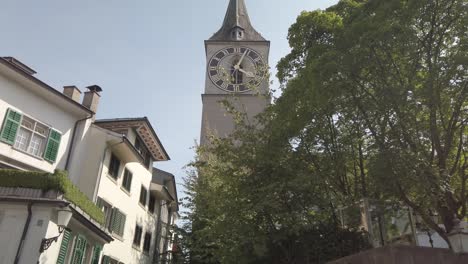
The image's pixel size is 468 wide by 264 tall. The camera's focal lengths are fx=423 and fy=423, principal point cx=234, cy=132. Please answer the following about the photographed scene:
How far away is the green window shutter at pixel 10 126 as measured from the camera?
52.0 feet

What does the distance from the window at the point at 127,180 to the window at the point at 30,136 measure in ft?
17.2

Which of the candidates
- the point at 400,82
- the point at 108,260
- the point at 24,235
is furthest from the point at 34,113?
the point at 400,82

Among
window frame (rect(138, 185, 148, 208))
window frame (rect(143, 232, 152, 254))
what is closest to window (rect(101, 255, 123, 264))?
window frame (rect(138, 185, 148, 208))

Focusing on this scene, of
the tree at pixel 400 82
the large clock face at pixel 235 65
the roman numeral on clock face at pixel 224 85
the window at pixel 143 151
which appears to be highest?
the large clock face at pixel 235 65

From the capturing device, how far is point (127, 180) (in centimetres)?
2341

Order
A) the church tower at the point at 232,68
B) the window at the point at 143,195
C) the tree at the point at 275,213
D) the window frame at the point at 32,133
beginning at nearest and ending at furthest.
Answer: the tree at the point at 275,213 → the window frame at the point at 32,133 → the window at the point at 143,195 → the church tower at the point at 232,68

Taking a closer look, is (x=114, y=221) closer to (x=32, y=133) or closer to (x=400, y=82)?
(x=32, y=133)

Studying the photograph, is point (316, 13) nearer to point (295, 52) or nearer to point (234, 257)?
point (295, 52)

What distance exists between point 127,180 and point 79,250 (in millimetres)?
7579

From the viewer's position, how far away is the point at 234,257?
1664cm

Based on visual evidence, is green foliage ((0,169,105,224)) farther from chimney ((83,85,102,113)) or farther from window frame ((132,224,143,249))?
window frame ((132,224,143,249))

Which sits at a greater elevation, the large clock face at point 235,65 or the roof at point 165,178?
the large clock face at point 235,65

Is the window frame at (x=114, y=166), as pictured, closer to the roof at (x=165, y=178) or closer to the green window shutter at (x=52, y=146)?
the green window shutter at (x=52, y=146)

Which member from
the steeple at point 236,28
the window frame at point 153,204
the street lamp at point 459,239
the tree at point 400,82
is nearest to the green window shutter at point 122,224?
the window frame at point 153,204
